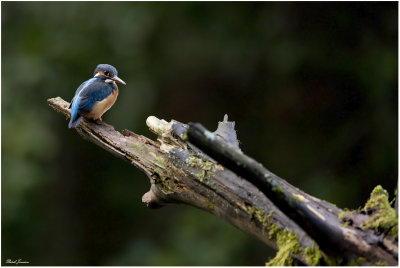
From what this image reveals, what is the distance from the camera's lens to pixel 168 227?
342 inches

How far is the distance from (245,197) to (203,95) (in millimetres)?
5106

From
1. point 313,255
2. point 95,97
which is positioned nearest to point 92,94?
point 95,97

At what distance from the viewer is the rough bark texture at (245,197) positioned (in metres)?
2.32

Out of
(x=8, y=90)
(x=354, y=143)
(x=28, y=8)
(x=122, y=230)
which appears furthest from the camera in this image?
(x=122, y=230)

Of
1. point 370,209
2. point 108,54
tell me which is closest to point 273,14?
point 108,54

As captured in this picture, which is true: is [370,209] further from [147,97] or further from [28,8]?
[28,8]

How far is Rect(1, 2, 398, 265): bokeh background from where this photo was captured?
712 cm

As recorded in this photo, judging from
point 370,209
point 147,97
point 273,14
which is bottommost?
point 370,209

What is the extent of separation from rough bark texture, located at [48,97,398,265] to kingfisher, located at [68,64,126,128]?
47 centimetres

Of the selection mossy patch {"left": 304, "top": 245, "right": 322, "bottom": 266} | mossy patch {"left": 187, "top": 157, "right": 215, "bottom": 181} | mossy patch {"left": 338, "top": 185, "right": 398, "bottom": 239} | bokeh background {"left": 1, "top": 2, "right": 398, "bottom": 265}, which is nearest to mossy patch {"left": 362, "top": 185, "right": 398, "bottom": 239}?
mossy patch {"left": 338, "top": 185, "right": 398, "bottom": 239}

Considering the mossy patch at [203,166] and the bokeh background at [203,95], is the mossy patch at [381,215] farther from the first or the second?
the bokeh background at [203,95]

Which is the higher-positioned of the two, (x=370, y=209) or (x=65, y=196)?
(x=65, y=196)

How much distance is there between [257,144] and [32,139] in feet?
8.73

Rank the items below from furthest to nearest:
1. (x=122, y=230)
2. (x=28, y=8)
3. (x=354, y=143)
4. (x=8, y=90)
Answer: (x=122, y=230) → (x=28, y=8) → (x=8, y=90) → (x=354, y=143)
